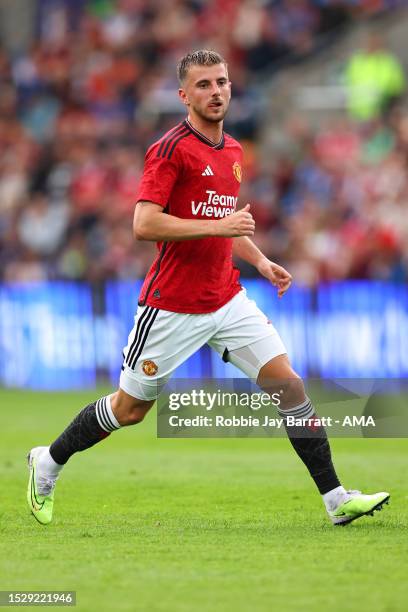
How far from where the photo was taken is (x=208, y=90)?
7516 mm

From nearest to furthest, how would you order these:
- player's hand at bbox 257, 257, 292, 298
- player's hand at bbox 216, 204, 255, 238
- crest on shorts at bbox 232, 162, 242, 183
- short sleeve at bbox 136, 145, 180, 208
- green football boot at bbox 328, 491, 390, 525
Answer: player's hand at bbox 216, 204, 255, 238 → short sleeve at bbox 136, 145, 180, 208 → green football boot at bbox 328, 491, 390, 525 → crest on shorts at bbox 232, 162, 242, 183 → player's hand at bbox 257, 257, 292, 298

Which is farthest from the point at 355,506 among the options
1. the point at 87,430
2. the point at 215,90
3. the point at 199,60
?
the point at 199,60

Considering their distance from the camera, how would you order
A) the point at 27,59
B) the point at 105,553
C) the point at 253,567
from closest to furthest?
the point at 253,567, the point at 105,553, the point at 27,59

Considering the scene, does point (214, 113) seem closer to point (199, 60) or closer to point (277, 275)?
point (199, 60)

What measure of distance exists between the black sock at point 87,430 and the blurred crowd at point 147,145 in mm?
8932

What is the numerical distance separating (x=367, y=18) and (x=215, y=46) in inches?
98.4

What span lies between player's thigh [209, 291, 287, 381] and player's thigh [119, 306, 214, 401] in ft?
0.47

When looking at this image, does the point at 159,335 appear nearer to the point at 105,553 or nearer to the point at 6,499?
the point at 105,553

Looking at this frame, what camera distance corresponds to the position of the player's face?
7.51 metres

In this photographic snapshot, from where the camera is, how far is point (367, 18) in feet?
65.9

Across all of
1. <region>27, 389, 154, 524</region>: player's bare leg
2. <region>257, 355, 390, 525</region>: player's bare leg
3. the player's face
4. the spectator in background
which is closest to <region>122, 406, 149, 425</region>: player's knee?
<region>27, 389, 154, 524</region>: player's bare leg

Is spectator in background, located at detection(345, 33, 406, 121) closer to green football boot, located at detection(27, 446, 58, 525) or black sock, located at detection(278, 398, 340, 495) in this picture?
Answer: black sock, located at detection(278, 398, 340, 495)

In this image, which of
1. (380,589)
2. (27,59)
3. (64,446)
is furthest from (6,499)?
(27,59)

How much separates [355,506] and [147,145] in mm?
13920
